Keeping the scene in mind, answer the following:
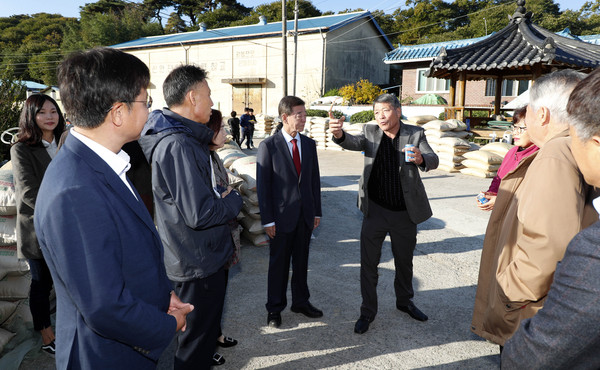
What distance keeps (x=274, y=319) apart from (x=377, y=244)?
3.76 ft

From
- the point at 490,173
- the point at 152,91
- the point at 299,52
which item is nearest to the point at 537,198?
the point at 490,173

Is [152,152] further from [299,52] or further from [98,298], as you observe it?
[299,52]

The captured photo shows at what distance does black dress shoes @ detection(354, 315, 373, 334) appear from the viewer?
333cm

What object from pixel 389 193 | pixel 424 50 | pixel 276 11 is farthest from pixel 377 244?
pixel 276 11

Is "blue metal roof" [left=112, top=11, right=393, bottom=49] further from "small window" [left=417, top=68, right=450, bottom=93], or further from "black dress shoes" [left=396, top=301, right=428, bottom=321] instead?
"black dress shoes" [left=396, top=301, right=428, bottom=321]

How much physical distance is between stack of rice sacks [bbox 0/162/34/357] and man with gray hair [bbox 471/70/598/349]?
11.3 ft

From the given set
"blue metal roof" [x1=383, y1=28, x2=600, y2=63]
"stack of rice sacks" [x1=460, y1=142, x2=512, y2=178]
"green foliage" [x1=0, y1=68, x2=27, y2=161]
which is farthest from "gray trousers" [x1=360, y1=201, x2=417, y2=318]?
"blue metal roof" [x1=383, y1=28, x2=600, y2=63]

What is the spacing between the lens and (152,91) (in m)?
33.3

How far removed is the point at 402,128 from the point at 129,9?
59562 millimetres

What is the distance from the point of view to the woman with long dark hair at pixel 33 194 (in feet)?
9.64

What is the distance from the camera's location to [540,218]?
5.15ft

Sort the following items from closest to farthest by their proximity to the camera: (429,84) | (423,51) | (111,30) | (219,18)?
(423,51) → (429,84) → (111,30) → (219,18)

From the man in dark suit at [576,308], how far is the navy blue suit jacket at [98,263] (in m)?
1.19

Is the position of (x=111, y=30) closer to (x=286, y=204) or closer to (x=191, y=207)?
(x=286, y=204)
